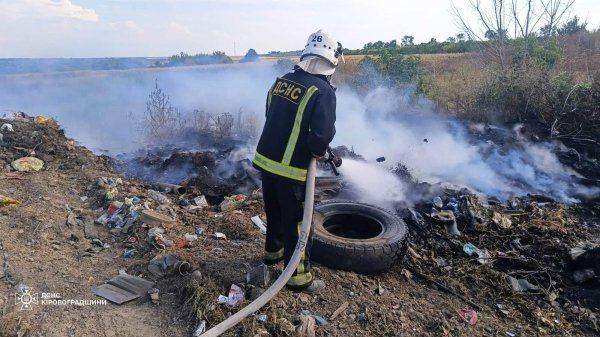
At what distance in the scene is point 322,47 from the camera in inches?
125

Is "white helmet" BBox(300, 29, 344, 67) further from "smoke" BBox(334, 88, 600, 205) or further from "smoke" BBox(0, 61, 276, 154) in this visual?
"smoke" BBox(0, 61, 276, 154)

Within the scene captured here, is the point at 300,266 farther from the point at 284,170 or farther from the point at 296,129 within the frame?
the point at 296,129

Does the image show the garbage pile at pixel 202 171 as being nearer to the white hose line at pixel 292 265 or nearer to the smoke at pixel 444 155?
the smoke at pixel 444 155

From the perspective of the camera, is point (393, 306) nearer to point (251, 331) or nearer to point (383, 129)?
point (251, 331)

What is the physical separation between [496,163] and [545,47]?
305 inches

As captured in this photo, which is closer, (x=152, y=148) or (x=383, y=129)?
(x=152, y=148)

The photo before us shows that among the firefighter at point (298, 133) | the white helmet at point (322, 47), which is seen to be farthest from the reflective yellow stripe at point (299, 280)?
the white helmet at point (322, 47)

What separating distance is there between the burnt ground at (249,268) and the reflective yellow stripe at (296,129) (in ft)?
3.86

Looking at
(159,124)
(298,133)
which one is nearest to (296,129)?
(298,133)

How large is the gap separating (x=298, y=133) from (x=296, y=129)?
4cm

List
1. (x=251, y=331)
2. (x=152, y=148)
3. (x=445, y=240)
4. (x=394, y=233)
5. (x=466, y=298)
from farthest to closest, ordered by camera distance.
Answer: (x=152, y=148), (x=445, y=240), (x=394, y=233), (x=466, y=298), (x=251, y=331)

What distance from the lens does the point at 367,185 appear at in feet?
19.9

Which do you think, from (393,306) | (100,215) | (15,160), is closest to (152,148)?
(15,160)

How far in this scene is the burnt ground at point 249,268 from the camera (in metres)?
2.91
